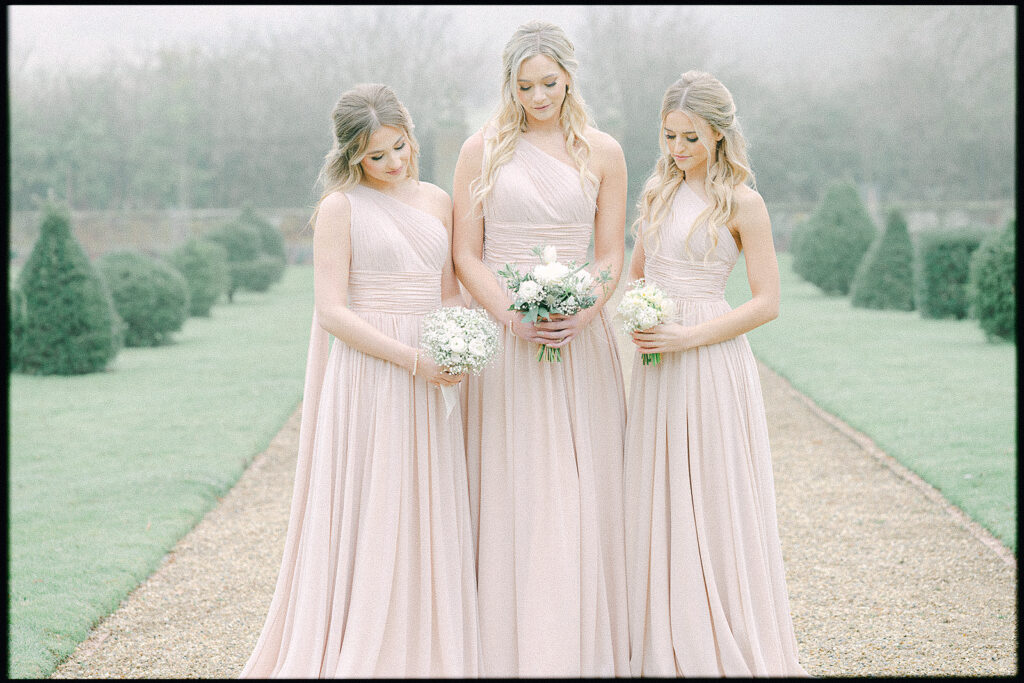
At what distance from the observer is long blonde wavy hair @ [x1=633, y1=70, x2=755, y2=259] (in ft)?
11.7

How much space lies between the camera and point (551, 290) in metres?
3.43

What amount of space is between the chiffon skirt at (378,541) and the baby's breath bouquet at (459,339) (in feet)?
0.75

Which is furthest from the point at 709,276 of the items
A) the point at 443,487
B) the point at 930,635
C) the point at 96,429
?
the point at 96,429

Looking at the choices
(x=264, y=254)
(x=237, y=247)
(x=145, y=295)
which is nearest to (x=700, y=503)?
(x=145, y=295)

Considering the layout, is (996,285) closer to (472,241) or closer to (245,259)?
(472,241)

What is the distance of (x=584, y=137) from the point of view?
150 inches

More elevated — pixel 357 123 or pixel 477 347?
pixel 357 123

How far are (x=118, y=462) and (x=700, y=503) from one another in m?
6.85

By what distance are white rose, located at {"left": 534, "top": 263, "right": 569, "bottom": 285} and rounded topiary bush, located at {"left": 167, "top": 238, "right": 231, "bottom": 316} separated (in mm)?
16196

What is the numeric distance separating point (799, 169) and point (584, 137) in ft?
90.0

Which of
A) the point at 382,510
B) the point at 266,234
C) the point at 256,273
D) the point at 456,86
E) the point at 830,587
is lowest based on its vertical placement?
the point at 830,587

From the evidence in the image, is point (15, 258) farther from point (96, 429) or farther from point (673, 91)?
point (673, 91)

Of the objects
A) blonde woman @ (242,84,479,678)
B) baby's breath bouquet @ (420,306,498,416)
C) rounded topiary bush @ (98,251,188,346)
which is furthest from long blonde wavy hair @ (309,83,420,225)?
rounded topiary bush @ (98,251,188,346)

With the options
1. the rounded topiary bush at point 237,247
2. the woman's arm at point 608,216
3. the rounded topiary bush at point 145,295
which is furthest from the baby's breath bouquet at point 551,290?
the rounded topiary bush at point 237,247
